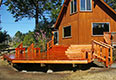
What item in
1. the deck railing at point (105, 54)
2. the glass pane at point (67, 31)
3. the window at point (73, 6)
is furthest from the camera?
the glass pane at point (67, 31)

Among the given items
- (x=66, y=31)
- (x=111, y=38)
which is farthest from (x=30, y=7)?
(x=111, y=38)

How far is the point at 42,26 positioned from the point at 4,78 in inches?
801

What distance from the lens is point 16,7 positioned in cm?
2858

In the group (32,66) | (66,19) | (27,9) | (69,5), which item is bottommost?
(32,66)

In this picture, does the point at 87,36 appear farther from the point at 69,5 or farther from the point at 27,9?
the point at 27,9

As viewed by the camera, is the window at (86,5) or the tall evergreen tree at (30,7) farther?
the tall evergreen tree at (30,7)

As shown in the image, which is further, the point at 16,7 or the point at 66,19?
the point at 16,7

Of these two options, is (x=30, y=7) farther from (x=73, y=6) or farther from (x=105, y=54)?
(x=105, y=54)

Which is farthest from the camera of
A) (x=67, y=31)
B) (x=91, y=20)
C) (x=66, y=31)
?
(x=66, y=31)

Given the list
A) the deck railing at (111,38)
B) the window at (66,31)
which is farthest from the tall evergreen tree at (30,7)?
the deck railing at (111,38)

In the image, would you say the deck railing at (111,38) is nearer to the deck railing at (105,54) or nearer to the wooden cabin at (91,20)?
the wooden cabin at (91,20)

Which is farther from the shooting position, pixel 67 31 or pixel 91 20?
pixel 67 31

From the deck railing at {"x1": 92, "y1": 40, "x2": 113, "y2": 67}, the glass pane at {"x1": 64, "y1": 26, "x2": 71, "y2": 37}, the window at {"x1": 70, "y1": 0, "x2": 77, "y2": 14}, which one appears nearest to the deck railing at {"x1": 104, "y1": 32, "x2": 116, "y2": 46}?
the deck railing at {"x1": 92, "y1": 40, "x2": 113, "y2": 67}

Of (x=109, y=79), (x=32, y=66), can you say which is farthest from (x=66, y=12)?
(x=109, y=79)
